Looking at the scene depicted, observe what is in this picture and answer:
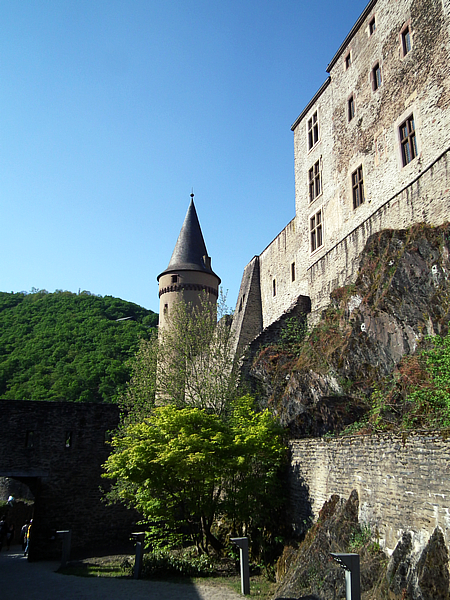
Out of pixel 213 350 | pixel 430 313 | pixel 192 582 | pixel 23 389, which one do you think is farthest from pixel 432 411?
pixel 23 389

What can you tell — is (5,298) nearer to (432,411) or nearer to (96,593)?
(96,593)

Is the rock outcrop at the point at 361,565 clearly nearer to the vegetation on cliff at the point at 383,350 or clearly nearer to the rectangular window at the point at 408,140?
the vegetation on cliff at the point at 383,350

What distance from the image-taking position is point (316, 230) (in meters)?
22.5

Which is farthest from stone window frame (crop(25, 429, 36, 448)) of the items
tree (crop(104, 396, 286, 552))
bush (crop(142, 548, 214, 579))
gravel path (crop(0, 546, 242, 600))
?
bush (crop(142, 548, 214, 579))

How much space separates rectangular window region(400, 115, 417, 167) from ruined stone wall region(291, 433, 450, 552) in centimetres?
1023

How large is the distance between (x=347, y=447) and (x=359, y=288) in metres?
6.12

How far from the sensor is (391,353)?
1355cm

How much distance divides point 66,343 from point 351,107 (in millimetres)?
44741

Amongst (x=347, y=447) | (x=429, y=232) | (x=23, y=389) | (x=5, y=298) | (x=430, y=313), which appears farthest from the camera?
(x=5, y=298)

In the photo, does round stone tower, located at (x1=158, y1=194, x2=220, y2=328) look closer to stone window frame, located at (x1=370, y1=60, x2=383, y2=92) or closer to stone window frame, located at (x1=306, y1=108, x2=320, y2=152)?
stone window frame, located at (x1=306, y1=108, x2=320, y2=152)

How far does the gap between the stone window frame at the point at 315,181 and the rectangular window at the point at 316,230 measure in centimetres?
98

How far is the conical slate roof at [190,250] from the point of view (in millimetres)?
31875

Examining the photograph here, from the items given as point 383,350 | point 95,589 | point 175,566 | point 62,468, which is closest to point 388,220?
point 383,350

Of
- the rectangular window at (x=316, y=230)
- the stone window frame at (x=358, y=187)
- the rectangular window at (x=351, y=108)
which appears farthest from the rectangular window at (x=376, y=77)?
the rectangular window at (x=316, y=230)
